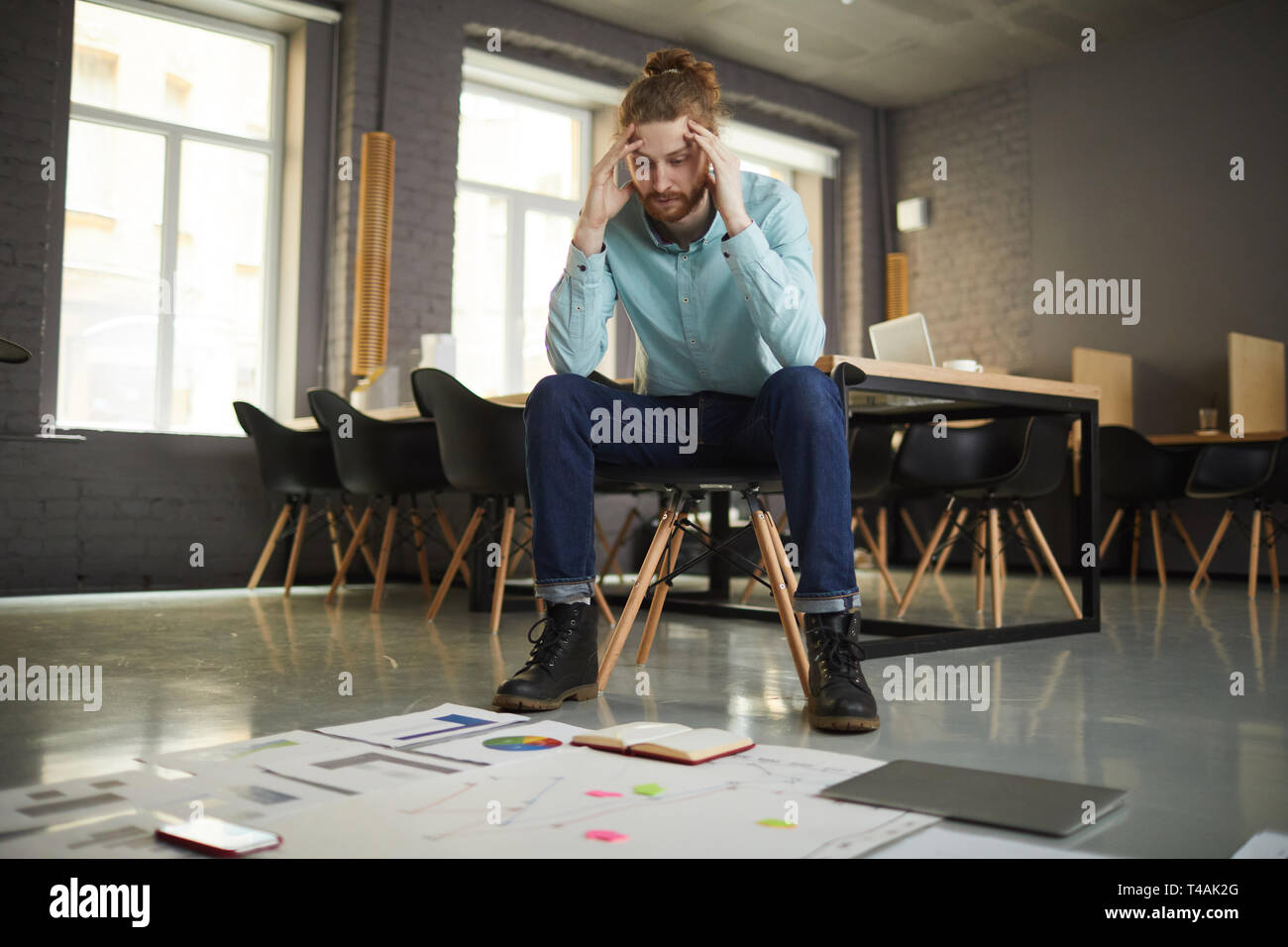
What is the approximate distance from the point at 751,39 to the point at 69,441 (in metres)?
4.55

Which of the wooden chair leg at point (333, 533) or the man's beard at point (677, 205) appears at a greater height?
the man's beard at point (677, 205)

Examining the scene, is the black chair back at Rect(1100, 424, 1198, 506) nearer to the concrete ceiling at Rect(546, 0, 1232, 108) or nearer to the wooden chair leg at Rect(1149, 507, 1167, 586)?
the wooden chair leg at Rect(1149, 507, 1167, 586)

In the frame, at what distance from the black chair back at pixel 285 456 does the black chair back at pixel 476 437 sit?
1209mm

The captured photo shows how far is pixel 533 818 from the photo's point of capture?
3.67 ft

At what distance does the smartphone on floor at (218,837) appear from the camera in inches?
39.2

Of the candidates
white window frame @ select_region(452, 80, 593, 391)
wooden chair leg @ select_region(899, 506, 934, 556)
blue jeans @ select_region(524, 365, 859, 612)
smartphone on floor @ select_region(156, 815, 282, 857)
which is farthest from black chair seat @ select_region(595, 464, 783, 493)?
white window frame @ select_region(452, 80, 593, 391)

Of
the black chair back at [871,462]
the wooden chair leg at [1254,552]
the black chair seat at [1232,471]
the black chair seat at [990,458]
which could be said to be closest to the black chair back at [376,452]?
the black chair back at [871,462]

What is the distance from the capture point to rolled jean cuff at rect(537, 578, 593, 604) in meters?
1.89

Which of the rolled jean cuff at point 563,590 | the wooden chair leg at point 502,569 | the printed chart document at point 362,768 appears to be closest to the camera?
the printed chart document at point 362,768

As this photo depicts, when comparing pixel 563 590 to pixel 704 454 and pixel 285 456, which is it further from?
pixel 285 456

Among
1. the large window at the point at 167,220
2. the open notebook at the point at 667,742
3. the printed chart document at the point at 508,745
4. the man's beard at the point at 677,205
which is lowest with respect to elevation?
the printed chart document at the point at 508,745

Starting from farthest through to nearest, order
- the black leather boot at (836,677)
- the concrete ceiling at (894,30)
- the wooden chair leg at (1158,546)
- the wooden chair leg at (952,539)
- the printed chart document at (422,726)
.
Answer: the concrete ceiling at (894,30) < the wooden chair leg at (1158,546) < the wooden chair leg at (952,539) < the black leather boot at (836,677) < the printed chart document at (422,726)

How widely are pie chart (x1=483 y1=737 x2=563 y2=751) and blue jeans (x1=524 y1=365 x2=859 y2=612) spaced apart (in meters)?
0.36

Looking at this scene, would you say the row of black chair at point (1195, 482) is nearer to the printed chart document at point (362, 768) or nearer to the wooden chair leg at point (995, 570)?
the wooden chair leg at point (995, 570)
